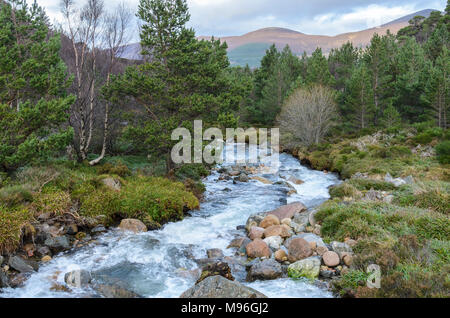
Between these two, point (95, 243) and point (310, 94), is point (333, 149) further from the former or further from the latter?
point (95, 243)

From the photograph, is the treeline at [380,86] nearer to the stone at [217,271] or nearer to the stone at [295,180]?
the stone at [295,180]

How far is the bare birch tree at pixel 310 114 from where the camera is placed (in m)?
27.8

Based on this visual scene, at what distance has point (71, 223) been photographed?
9453mm

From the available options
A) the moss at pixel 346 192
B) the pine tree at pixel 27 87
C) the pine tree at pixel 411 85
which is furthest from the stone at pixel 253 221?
the pine tree at pixel 411 85

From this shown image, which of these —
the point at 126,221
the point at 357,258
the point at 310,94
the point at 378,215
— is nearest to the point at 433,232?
the point at 378,215

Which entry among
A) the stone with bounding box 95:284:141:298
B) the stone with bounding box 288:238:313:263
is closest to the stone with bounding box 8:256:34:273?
the stone with bounding box 95:284:141:298

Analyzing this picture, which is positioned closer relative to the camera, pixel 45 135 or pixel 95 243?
pixel 95 243

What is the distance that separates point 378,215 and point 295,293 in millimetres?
4232

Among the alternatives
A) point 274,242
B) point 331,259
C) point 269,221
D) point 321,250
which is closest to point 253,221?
point 269,221

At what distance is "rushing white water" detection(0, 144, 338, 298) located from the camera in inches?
251

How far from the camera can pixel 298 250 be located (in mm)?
7766

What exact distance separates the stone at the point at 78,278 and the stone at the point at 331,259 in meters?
5.33

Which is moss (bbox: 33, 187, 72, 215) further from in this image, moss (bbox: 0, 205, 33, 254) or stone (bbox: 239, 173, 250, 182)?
stone (bbox: 239, 173, 250, 182)

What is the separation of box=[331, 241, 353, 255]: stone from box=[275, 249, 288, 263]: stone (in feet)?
3.99
